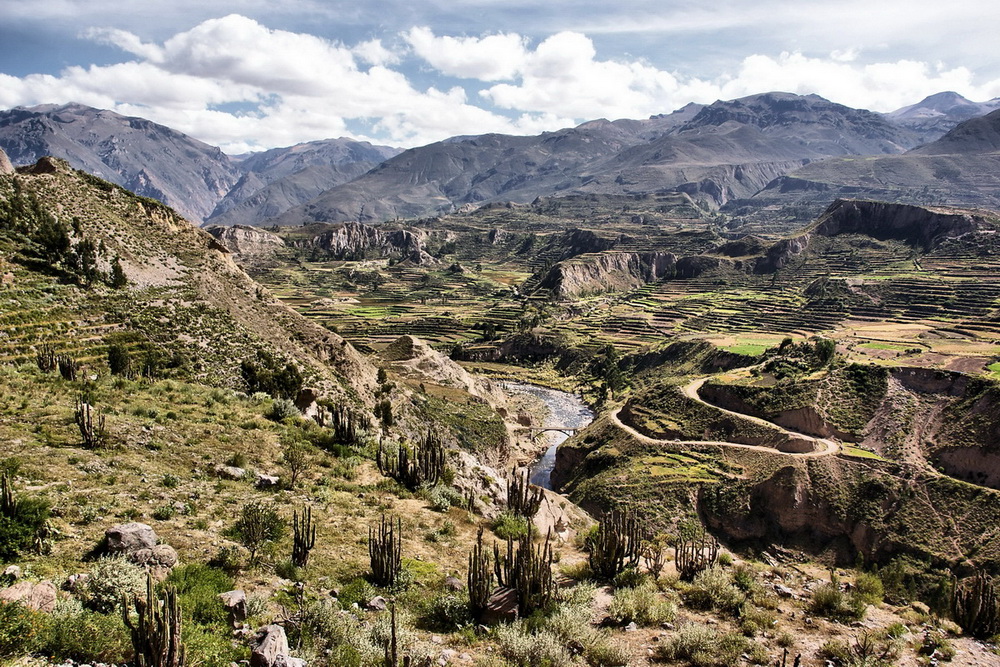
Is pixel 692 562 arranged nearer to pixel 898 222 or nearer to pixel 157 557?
pixel 157 557

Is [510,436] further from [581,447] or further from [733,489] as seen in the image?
[733,489]

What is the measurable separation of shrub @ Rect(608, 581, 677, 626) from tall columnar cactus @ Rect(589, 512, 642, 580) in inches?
74.8

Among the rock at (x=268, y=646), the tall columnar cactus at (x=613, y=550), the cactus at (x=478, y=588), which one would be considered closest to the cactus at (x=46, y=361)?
the rock at (x=268, y=646)

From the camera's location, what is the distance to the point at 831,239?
168m

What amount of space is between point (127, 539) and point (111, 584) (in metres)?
1.62

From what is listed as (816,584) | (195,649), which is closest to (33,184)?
(195,649)

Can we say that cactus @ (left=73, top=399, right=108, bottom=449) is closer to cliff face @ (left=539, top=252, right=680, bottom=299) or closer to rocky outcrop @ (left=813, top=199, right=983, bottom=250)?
cliff face @ (left=539, top=252, right=680, bottom=299)

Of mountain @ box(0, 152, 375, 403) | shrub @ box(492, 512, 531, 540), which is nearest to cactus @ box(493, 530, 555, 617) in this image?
shrub @ box(492, 512, 531, 540)

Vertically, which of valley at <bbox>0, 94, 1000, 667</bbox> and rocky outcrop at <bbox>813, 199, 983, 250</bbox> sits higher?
rocky outcrop at <bbox>813, 199, 983, 250</bbox>

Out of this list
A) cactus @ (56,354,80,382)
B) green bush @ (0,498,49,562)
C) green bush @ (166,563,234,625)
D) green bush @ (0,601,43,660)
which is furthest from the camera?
cactus @ (56,354,80,382)

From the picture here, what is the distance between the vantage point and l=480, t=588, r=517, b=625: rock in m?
13.8

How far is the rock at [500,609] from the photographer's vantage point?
13.8 m

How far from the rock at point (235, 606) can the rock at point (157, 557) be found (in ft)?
5.23

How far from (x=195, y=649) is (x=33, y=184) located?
46680 millimetres
